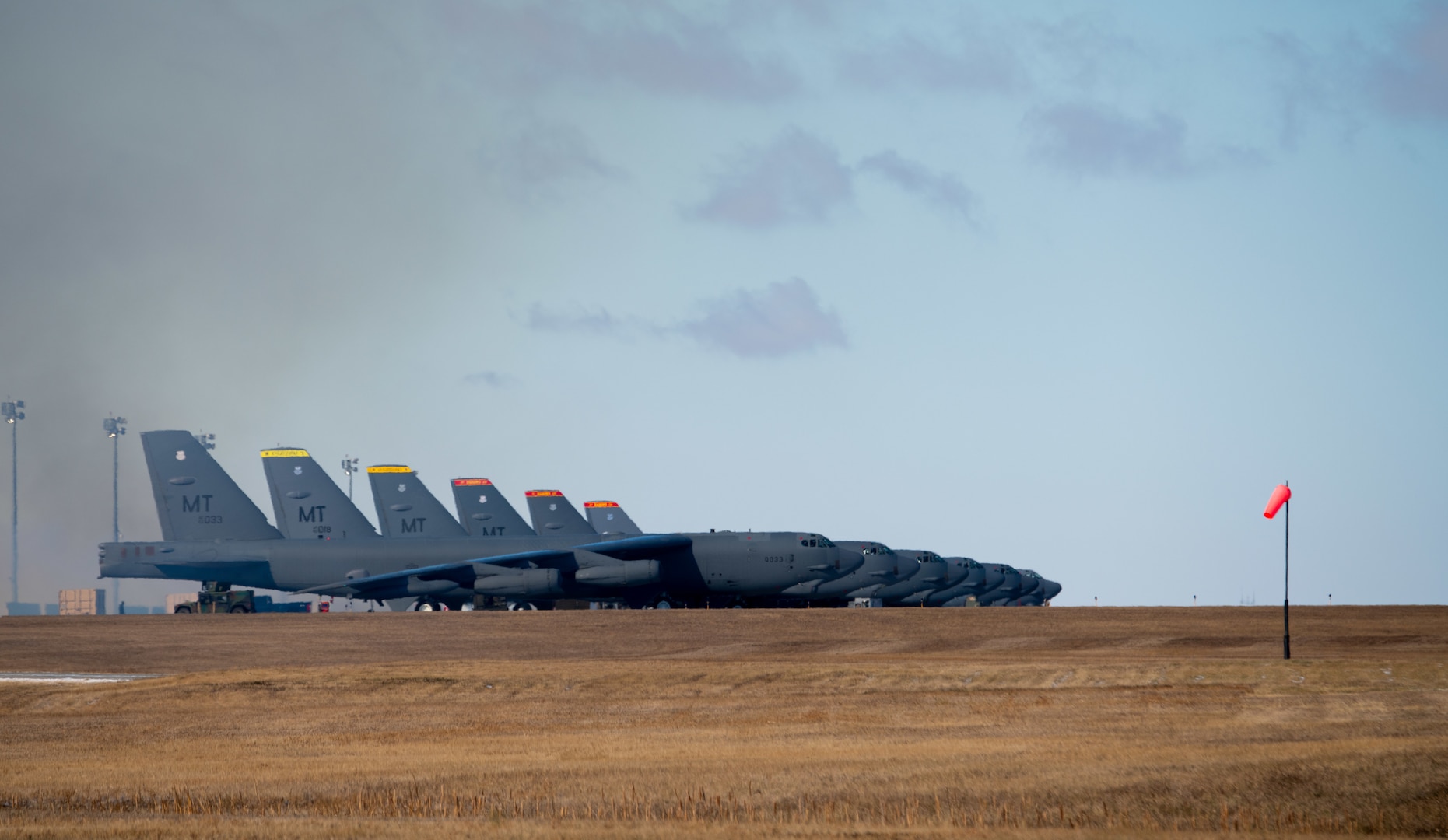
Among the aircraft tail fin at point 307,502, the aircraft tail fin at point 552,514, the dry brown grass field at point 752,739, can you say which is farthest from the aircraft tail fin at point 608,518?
the dry brown grass field at point 752,739

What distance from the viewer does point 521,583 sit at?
63.9 meters

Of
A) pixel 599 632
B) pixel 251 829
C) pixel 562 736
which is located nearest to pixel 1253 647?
pixel 599 632

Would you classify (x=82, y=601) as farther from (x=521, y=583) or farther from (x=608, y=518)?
(x=521, y=583)

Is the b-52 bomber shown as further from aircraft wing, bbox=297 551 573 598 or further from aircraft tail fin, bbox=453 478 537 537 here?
aircraft tail fin, bbox=453 478 537 537

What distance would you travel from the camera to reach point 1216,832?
45.3 ft

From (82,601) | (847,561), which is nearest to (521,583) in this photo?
(847,561)

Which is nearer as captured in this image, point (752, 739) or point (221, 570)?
point (752, 739)

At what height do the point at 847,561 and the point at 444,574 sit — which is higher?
the point at 847,561

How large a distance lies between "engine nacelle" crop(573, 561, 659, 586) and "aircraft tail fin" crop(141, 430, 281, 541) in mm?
16623

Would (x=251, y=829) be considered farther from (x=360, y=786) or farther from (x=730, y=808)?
(x=730, y=808)

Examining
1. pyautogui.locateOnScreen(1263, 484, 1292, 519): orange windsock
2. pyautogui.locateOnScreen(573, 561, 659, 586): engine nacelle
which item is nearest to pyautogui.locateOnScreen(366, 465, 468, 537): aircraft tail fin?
pyautogui.locateOnScreen(573, 561, 659, 586): engine nacelle

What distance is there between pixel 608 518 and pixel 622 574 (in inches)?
1392

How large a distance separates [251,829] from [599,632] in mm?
33661

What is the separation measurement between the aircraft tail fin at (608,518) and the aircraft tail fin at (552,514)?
9.39m
